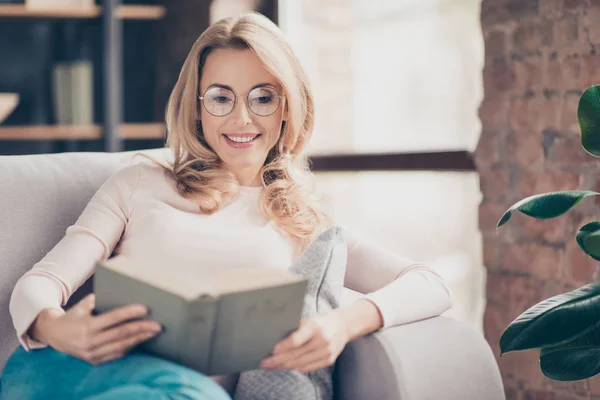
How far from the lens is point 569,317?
1246 millimetres

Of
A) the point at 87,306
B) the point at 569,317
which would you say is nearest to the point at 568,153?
the point at 569,317

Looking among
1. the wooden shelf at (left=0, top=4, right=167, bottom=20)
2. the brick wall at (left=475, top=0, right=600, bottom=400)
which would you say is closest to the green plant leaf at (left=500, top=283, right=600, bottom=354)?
the brick wall at (left=475, top=0, right=600, bottom=400)

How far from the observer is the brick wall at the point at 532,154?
1.95m

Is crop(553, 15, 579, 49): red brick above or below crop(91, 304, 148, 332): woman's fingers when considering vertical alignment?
above

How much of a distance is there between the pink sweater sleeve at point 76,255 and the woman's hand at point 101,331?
0.11 meters

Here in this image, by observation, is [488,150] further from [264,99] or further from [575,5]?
[264,99]

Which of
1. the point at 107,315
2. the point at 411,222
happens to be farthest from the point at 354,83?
the point at 107,315

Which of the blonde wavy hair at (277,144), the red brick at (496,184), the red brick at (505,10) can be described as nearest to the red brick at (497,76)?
the red brick at (505,10)

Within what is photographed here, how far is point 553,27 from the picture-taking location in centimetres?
202

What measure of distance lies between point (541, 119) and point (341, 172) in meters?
1.16

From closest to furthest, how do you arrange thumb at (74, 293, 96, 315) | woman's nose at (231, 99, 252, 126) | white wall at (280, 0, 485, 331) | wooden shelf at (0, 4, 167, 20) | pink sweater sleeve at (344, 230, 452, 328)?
thumb at (74, 293, 96, 315) < pink sweater sleeve at (344, 230, 452, 328) < woman's nose at (231, 99, 252, 126) < white wall at (280, 0, 485, 331) < wooden shelf at (0, 4, 167, 20)

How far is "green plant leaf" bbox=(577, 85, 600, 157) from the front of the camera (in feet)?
4.23

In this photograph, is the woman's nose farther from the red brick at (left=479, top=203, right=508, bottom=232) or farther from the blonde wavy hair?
the red brick at (left=479, top=203, right=508, bottom=232)

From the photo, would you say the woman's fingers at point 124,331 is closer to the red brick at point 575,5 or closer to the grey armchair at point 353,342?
the grey armchair at point 353,342
